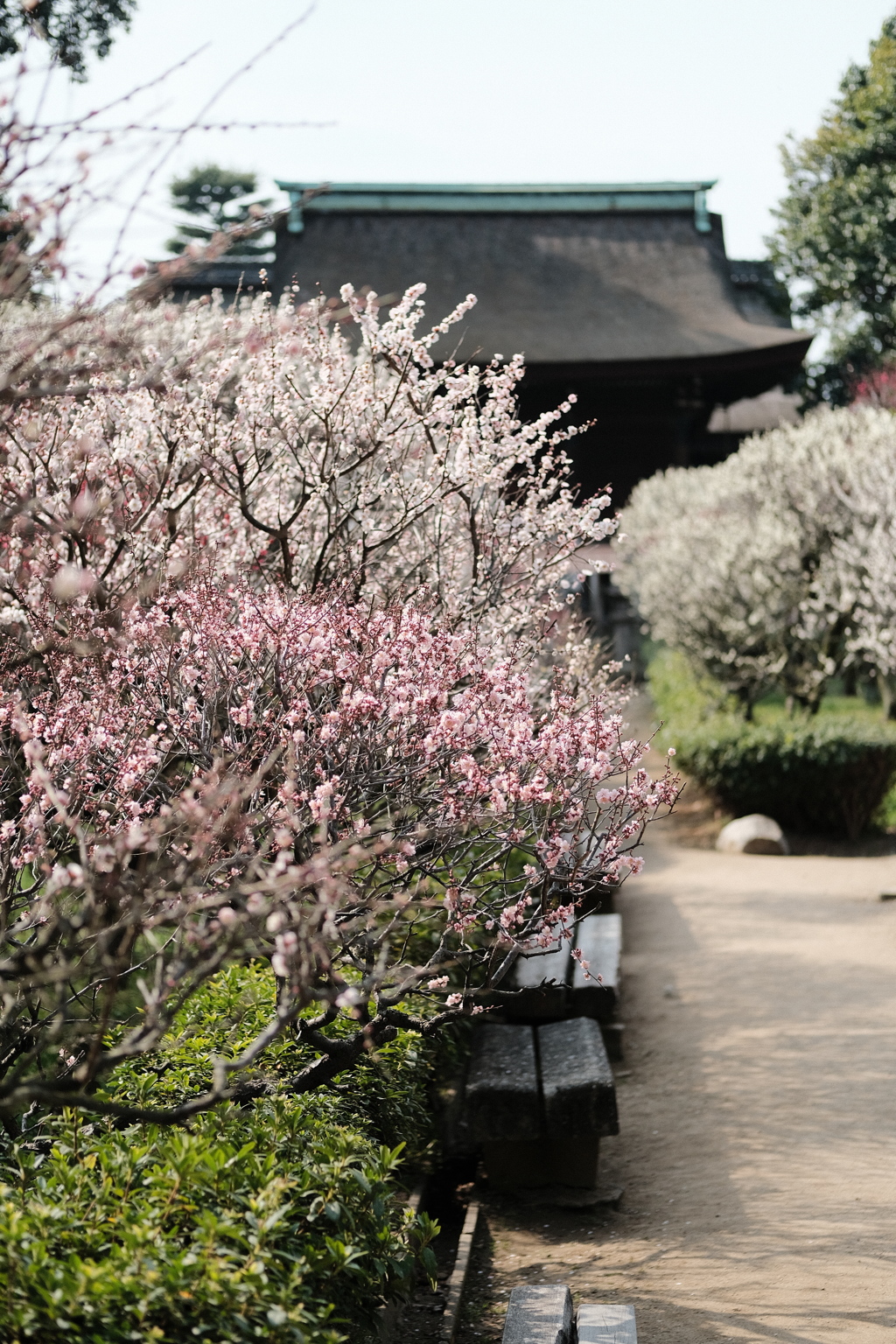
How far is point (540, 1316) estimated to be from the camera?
10.9 feet

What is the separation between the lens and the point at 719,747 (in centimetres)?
1213

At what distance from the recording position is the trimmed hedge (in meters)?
11.6

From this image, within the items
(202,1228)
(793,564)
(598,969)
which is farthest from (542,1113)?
(793,564)

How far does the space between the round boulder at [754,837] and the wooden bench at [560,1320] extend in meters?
8.22

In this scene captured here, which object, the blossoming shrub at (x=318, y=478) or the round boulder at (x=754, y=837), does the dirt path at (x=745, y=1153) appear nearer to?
the blossoming shrub at (x=318, y=478)

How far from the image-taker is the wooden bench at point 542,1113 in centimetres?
468

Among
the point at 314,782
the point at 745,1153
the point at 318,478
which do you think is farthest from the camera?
the point at 318,478

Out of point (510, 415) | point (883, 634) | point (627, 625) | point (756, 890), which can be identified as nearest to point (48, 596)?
point (510, 415)

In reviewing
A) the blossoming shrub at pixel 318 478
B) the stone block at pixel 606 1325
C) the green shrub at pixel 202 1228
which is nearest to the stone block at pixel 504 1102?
the green shrub at pixel 202 1228

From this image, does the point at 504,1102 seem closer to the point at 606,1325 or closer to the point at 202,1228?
the point at 606,1325

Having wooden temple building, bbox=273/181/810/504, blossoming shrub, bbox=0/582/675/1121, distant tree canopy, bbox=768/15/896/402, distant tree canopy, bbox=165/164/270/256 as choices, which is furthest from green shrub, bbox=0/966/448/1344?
distant tree canopy, bbox=165/164/270/256

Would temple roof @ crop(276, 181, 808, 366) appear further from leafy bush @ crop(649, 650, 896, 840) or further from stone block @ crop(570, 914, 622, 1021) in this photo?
stone block @ crop(570, 914, 622, 1021)

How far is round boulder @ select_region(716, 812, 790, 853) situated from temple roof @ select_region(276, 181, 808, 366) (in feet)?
27.0

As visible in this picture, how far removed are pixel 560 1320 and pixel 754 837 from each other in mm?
8454
